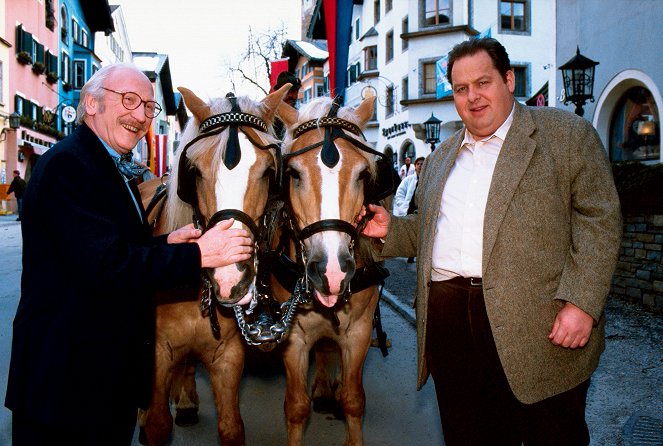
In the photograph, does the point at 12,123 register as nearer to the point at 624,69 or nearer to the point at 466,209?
the point at 624,69

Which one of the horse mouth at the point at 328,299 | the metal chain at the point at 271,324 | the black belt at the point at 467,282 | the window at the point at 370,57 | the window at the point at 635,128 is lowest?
the metal chain at the point at 271,324

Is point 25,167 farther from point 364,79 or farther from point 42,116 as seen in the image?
point 364,79

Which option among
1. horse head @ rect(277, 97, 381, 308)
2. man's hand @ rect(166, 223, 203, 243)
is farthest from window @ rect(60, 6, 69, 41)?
man's hand @ rect(166, 223, 203, 243)

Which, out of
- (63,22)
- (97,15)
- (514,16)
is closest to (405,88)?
(514,16)

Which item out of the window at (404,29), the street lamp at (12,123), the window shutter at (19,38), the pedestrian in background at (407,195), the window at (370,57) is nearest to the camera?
the pedestrian in background at (407,195)

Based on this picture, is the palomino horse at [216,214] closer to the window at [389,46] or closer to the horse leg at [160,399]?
the horse leg at [160,399]

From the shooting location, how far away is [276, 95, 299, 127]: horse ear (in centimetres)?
314

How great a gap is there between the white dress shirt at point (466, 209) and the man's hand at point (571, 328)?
36 centimetres

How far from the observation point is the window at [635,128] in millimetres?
9297

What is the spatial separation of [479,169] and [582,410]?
3.48 feet

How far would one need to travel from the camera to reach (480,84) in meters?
2.34

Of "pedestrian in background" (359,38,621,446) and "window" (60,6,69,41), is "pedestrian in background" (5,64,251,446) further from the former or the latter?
"window" (60,6,69,41)

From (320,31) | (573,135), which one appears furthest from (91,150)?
(320,31)

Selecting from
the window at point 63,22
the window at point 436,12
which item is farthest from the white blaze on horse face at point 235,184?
the window at point 63,22
